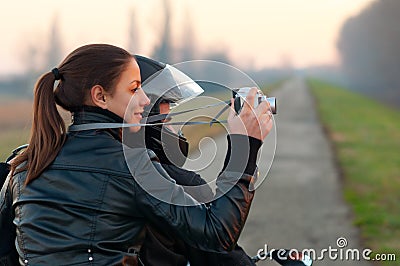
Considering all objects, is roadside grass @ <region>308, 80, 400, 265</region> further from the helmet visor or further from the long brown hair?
the long brown hair

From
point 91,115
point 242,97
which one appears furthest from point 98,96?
point 242,97

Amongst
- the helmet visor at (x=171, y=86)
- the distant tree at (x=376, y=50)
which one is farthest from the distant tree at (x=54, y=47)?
the helmet visor at (x=171, y=86)

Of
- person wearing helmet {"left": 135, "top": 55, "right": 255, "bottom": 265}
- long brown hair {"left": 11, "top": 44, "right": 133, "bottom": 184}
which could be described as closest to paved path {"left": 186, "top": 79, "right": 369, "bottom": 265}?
person wearing helmet {"left": 135, "top": 55, "right": 255, "bottom": 265}

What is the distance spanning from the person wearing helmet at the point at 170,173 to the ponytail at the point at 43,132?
0.31 meters

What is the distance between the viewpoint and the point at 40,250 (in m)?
1.83

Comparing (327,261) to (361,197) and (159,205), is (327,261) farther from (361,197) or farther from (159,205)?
(159,205)

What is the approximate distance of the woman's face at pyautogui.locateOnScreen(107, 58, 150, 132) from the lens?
6.41 feet

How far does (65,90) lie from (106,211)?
18.6 inches

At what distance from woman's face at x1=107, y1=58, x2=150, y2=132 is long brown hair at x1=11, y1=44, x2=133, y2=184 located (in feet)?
0.08

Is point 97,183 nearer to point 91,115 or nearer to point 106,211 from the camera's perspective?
point 106,211

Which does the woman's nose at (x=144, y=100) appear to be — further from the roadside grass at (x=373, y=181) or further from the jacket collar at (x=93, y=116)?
the roadside grass at (x=373, y=181)

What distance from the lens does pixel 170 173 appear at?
2029mm

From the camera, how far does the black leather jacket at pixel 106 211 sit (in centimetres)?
177

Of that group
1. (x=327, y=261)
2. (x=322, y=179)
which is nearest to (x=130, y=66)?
(x=327, y=261)
